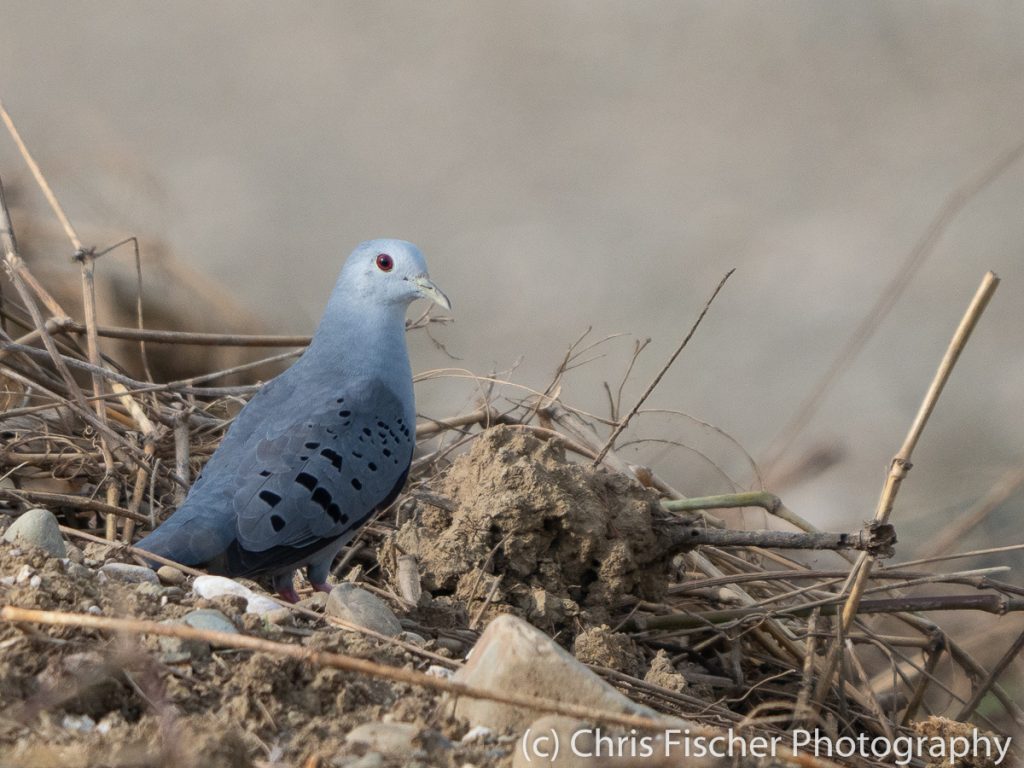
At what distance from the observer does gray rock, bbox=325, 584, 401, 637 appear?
3051mm

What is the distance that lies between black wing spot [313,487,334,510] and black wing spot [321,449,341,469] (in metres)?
0.10

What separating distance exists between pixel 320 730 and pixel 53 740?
1.49 feet

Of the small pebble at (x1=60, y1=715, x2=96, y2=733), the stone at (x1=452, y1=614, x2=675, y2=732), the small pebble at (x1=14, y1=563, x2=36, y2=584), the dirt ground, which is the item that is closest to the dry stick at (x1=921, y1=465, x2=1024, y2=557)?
the dirt ground

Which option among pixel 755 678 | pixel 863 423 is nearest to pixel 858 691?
pixel 755 678

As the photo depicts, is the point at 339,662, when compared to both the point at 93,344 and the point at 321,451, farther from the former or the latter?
the point at 93,344

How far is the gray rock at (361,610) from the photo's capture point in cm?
305

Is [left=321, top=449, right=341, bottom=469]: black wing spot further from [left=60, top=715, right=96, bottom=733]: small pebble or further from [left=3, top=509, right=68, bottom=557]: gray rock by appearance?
[left=60, top=715, right=96, bottom=733]: small pebble

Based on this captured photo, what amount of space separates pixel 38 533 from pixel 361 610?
0.75 metres

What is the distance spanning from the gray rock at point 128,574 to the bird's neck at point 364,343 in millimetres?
1132

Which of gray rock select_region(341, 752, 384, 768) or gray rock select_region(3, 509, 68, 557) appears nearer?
gray rock select_region(341, 752, 384, 768)

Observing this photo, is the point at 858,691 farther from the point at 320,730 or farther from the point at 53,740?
the point at 53,740

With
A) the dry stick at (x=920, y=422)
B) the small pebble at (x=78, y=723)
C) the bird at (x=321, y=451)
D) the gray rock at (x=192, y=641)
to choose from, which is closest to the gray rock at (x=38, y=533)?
the bird at (x=321, y=451)

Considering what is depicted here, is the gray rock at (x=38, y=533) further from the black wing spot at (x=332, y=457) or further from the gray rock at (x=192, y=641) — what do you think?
the black wing spot at (x=332, y=457)

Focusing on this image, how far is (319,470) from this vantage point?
12.7ft
